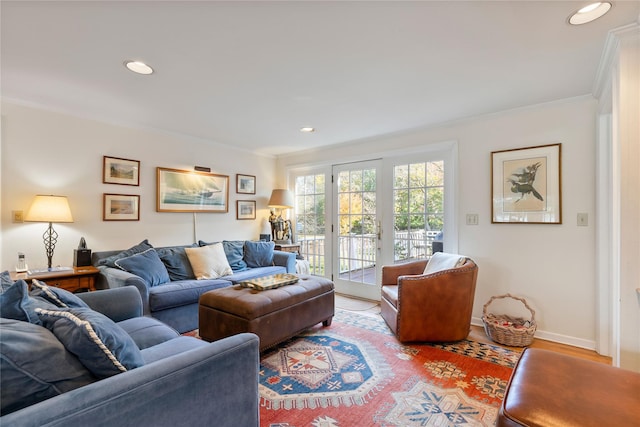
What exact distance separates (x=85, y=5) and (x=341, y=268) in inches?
148

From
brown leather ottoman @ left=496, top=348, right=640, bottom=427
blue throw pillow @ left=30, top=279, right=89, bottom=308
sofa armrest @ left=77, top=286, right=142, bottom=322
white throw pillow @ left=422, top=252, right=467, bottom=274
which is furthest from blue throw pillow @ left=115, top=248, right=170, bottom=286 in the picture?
brown leather ottoman @ left=496, top=348, right=640, bottom=427

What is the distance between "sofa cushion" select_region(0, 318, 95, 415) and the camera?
791 mm

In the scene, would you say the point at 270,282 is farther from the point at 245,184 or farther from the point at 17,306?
the point at 245,184

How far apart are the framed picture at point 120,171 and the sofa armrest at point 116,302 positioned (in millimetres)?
1645

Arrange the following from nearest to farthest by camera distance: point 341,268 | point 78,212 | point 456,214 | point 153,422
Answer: point 153,422 < point 78,212 < point 456,214 < point 341,268

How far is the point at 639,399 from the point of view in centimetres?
112

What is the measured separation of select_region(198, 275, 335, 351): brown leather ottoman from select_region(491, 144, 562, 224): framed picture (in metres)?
2.03

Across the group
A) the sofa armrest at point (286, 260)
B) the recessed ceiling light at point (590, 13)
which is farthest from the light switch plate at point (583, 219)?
the sofa armrest at point (286, 260)

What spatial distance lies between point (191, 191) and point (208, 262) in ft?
3.52

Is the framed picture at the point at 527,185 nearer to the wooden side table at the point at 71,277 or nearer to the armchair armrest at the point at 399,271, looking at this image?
the armchair armrest at the point at 399,271

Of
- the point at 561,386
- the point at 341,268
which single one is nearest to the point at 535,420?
the point at 561,386

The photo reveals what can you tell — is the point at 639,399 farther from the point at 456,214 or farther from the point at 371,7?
the point at 456,214

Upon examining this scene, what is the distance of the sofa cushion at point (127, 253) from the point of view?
2.87 metres

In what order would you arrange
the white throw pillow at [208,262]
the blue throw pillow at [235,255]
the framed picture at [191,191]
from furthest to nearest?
the blue throw pillow at [235,255] → the framed picture at [191,191] → the white throw pillow at [208,262]
